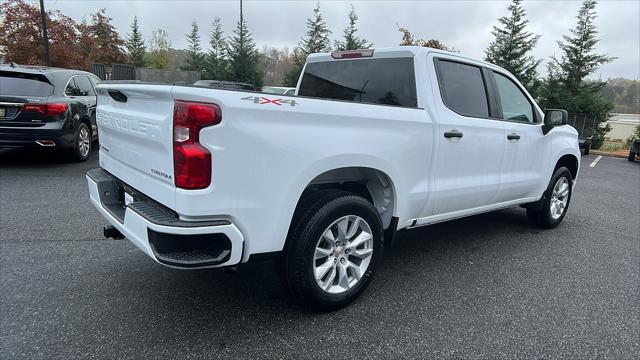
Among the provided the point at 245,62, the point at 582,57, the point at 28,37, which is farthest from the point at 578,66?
the point at 28,37

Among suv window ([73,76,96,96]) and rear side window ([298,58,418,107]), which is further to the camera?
suv window ([73,76,96,96])

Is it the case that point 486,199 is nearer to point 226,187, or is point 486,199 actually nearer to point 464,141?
point 464,141

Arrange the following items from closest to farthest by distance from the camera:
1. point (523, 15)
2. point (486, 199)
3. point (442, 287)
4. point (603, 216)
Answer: point (442, 287) < point (486, 199) < point (603, 216) < point (523, 15)

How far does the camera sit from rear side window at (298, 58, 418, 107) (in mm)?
3463

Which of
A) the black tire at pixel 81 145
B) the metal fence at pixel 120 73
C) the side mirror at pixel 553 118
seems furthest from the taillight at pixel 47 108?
the metal fence at pixel 120 73

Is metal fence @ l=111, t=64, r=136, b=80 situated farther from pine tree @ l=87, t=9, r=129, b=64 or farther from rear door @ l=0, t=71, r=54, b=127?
rear door @ l=0, t=71, r=54, b=127

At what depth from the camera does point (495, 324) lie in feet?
9.48

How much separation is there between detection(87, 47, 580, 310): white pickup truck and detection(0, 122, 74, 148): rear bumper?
4.54 meters

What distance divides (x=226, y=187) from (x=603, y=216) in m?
6.15

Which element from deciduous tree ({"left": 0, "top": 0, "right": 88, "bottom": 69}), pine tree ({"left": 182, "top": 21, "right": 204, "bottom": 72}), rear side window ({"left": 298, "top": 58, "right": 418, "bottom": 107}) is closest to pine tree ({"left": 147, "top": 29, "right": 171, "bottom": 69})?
pine tree ({"left": 182, "top": 21, "right": 204, "bottom": 72})

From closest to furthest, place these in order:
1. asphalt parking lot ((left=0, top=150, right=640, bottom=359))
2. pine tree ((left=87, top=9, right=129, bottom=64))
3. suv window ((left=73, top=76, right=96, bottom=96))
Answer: asphalt parking lot ((left=0, top=150, right=640, bottom=359)) → suv window ((left=73, top=76, right=96, bottom=96)) → pine tree ((left=87, top=9, right=129, bottom=64))

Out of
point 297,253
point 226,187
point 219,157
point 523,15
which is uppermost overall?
point 523,15

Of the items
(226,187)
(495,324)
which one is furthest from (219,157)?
(495,324)

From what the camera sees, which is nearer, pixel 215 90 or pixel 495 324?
pixel 215 90
